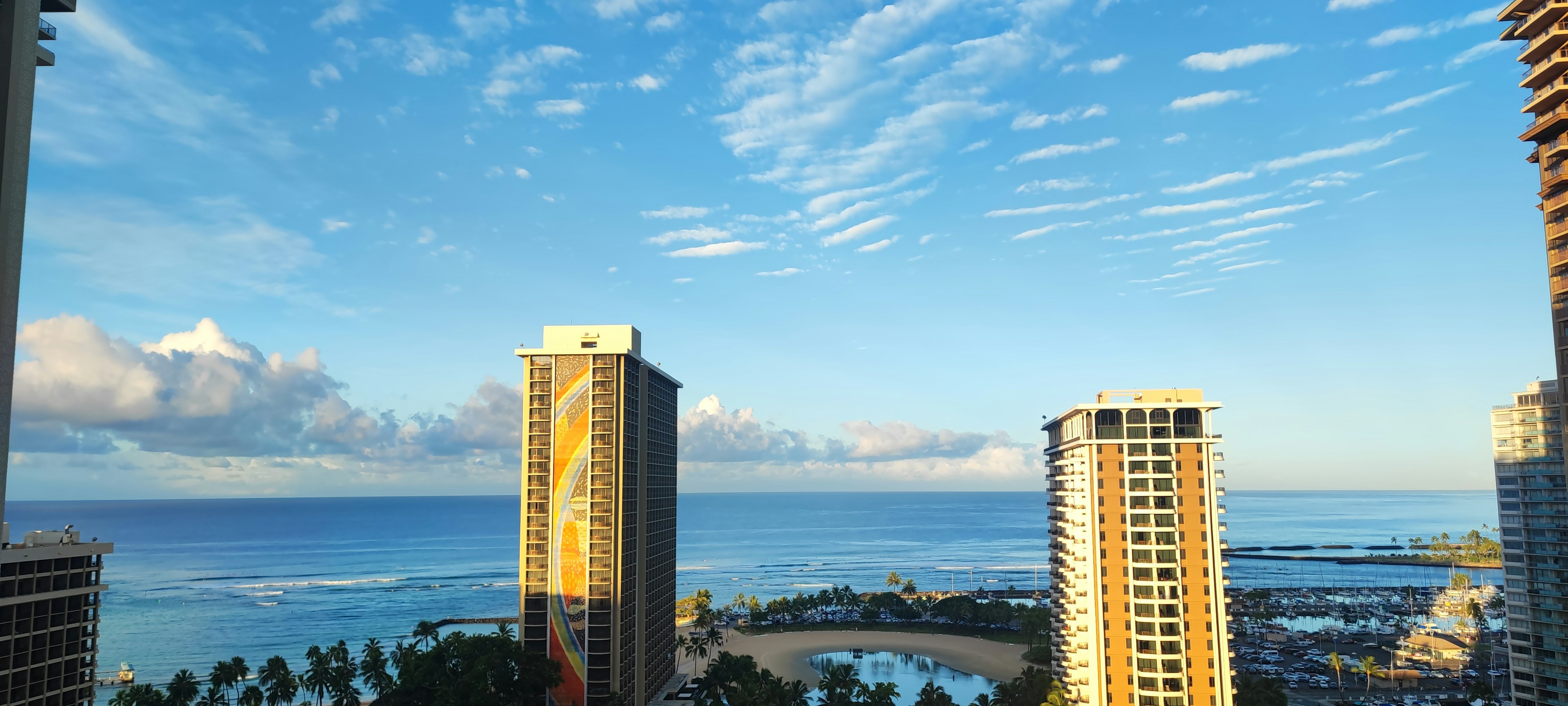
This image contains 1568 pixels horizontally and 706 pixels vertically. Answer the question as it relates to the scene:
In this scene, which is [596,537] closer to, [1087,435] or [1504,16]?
[1087,435]

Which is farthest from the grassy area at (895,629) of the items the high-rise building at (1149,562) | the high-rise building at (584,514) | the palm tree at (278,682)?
the palm tree at (278,682)

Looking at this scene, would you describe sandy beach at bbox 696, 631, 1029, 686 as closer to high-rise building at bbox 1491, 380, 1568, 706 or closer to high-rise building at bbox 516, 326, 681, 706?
high-rise building at bbox 516, 326, 681, 706

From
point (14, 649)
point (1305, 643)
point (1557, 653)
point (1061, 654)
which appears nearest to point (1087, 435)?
point (1061, 654)

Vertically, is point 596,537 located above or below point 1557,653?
above

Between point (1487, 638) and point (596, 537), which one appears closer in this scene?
point (596, 537)

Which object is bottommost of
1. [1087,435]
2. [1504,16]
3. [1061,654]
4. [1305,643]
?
[1305,643]

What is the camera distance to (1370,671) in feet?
415

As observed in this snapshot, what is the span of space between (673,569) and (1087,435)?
66155mm

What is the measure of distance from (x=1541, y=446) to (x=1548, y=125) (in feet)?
131

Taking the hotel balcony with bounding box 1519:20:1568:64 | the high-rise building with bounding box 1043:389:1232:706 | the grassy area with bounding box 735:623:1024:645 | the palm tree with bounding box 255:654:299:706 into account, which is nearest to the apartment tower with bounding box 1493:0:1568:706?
the hotel balcony with bounding box 1519:20:1568:64

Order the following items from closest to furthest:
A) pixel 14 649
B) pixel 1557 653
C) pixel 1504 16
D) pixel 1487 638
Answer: pixel 14 649, pixel 1504 16, pixel 1557 653, pixel 1487 638

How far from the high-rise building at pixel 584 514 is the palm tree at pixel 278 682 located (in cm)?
2565

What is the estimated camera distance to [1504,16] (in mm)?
65875

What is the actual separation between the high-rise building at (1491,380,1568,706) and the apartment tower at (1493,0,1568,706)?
0.27 ft
